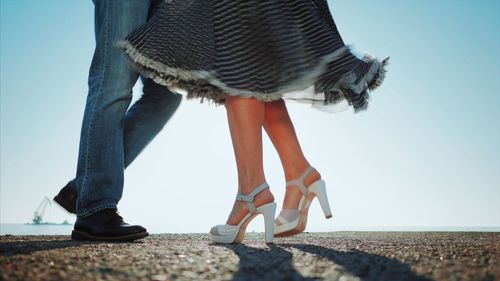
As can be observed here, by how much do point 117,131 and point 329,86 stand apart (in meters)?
1.27

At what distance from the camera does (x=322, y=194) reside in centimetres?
230

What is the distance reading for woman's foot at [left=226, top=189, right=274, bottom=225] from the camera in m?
2.14

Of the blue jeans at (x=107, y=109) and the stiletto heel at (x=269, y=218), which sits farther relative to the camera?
the blue jeans at (x=107, y=109)

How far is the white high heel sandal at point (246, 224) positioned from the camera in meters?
2.13

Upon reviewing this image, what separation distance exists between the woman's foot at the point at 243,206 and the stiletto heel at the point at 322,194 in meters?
0.28

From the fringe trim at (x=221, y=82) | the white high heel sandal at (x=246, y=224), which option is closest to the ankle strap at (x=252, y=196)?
the white high heel sandal at (x=246, y=224)

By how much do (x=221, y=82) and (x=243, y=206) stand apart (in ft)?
2.07

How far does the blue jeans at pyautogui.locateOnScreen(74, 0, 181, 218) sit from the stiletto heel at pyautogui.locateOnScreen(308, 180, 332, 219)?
1.13 meters

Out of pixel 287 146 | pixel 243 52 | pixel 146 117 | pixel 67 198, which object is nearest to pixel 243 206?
pixel 287 146

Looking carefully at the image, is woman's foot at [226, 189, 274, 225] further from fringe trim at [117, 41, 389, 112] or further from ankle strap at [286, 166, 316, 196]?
fringe trim at [117, 41, 389, 112]

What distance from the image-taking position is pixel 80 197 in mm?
2443

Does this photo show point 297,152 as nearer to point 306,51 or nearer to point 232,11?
point 306,51

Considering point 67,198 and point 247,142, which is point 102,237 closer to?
point 67,198

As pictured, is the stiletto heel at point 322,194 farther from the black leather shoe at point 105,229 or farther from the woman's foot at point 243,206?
the black leather shoe at point 105,229
